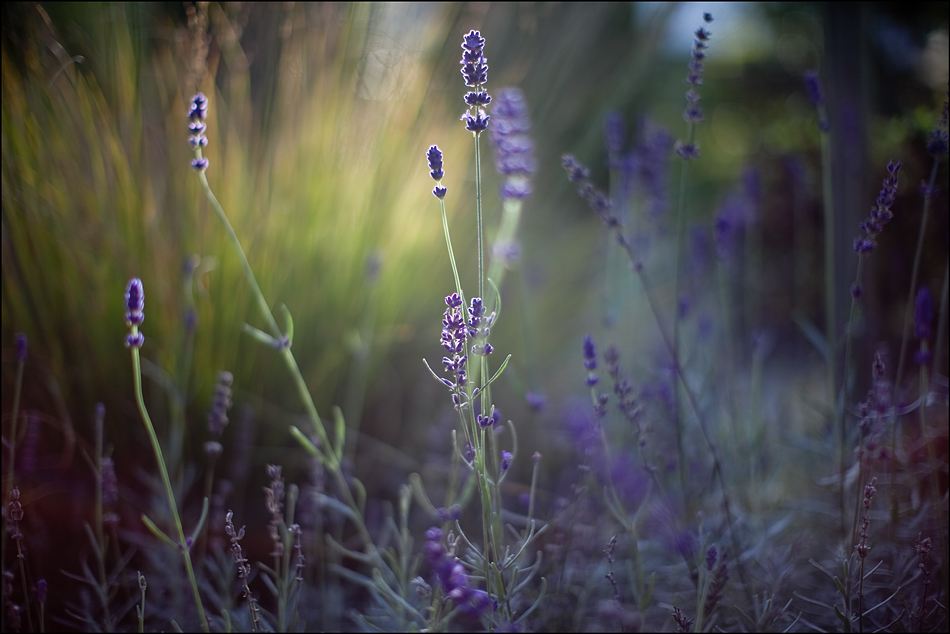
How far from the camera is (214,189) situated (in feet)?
4.51

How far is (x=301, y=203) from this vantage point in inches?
56.4

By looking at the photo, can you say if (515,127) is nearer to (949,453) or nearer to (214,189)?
(214,189)

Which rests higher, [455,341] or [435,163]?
[435,163]

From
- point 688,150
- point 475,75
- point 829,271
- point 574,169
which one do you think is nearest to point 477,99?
point 475,75

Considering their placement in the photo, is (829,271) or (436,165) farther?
(829,271)

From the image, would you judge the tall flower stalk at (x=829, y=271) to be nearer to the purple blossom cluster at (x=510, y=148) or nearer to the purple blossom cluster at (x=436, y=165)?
the purple blossom cluster at (x=510, y=148)

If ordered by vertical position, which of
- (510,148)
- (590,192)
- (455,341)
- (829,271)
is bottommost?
(455,341)

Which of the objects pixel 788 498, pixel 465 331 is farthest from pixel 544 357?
pixel 465 331

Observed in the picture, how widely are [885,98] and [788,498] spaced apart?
3.48 ft

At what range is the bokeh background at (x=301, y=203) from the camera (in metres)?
1.23

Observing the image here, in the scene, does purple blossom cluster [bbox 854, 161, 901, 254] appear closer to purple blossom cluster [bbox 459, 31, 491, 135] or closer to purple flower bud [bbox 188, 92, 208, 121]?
purple blossom cluster [bbox 459, 31, 491, 135]

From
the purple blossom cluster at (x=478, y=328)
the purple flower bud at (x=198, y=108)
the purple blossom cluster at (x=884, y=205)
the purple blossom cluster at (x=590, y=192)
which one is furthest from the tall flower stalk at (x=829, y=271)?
the purple flower bud at (x=198, y=108)

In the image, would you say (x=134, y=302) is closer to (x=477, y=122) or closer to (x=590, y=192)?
(x=477, y=122)

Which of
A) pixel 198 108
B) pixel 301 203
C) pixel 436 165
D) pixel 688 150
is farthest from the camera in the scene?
pixel 301 203
